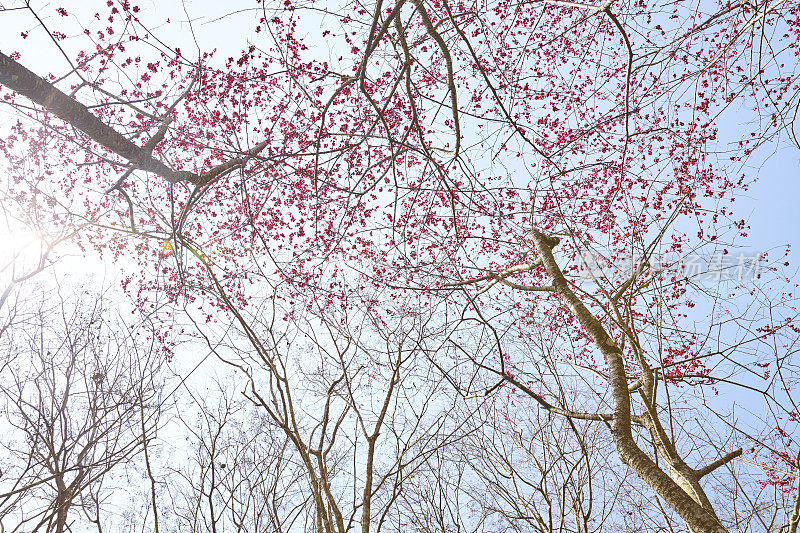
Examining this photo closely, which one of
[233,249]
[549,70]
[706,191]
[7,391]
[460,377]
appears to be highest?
[549,70]

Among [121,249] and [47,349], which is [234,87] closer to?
[121,249]

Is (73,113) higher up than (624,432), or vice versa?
(73,113)

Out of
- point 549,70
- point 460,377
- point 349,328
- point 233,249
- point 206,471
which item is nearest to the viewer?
point 549,70

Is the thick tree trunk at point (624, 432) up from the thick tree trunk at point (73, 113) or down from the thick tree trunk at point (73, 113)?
down

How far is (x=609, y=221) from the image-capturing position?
519cm

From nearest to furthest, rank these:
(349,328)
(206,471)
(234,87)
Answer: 1. (234,87)
2. (349,328)
3. (206,471)

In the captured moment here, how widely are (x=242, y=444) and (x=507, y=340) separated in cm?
416

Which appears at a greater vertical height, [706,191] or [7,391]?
[706,191]

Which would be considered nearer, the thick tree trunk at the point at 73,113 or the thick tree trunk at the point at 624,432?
the thick tree trunk at the point at 624,432

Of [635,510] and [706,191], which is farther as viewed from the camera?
[635,510]

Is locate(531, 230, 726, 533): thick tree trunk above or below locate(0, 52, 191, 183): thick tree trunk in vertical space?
below

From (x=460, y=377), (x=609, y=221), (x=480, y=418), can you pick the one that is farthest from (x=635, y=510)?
(x=609, y=221)

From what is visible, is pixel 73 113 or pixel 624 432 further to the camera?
pixel 73 113

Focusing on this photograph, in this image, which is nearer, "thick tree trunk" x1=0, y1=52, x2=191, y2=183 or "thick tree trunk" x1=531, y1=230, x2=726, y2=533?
"thick tree trunk" x1=531, y1=230, x2=726, y2=533
